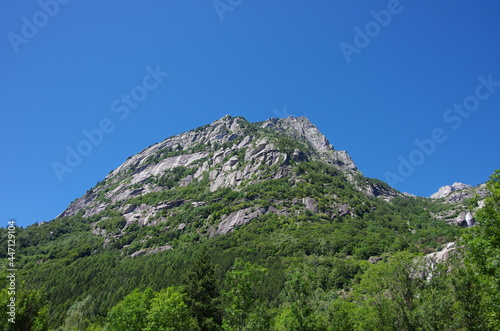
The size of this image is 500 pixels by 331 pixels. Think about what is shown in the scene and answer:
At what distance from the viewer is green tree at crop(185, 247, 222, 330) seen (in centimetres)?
4066

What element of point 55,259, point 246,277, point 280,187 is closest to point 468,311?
point 246,277

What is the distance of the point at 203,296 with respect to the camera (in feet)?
141

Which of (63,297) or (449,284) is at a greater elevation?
(63,297)

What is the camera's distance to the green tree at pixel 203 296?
133 ft

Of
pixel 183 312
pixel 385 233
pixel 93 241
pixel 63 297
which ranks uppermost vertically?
pixel 93 241

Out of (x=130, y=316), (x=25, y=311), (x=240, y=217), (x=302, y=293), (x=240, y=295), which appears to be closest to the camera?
(x=302, y=293)

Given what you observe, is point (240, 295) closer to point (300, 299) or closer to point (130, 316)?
point (300, 299)

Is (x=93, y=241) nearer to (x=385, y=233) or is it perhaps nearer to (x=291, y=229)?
(x=291, y=229)

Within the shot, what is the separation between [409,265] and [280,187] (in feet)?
557

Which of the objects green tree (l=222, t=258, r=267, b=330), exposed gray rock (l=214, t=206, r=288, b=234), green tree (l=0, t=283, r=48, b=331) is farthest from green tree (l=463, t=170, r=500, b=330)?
exposed gray rock (l=214, t=206, r=288, b=234)

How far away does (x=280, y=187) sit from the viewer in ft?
655

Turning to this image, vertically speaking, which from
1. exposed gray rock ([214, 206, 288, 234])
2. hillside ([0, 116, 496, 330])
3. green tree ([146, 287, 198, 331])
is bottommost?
green tree ([146, 287, 198, 331])

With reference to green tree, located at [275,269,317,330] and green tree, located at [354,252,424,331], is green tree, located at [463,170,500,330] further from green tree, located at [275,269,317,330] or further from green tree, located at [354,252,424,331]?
green tree, located at [275,269,317,330]

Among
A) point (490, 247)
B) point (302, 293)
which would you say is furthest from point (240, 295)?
point (490, 247)
